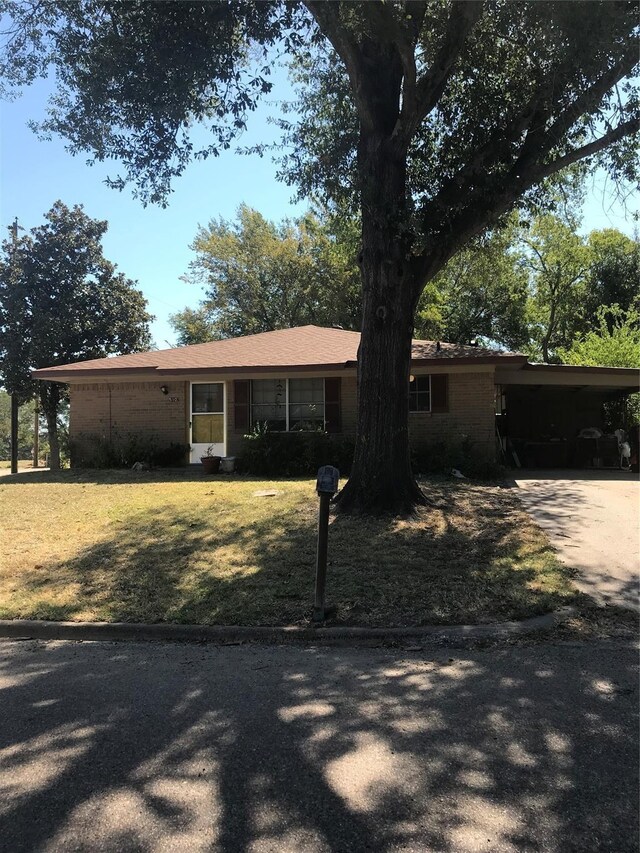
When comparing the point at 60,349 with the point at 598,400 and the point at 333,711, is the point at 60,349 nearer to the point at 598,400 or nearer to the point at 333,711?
the point at 598,400

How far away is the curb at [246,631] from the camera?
4.72 meters

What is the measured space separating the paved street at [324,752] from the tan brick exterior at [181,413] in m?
10.4

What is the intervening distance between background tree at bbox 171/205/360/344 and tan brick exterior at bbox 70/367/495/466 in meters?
14.8

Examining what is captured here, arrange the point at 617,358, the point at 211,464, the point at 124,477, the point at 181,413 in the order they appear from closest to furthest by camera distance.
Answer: the point at 124,477 → the point at 211,464 → the point at 181,413 → the point at 617,358

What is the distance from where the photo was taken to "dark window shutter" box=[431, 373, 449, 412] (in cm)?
1471

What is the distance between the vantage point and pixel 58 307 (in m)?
21.9

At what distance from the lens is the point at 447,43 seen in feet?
25.6

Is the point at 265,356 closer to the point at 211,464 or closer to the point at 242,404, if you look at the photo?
the point at 242,404

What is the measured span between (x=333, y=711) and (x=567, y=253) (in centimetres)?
3168

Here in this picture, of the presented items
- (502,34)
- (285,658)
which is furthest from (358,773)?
(502,34)

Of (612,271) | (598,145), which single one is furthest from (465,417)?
(612,271)

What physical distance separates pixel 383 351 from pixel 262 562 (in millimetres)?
3630

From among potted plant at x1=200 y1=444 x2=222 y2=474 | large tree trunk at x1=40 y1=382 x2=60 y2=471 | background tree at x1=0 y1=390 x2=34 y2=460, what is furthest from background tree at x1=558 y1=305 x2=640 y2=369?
background tree at x1=0 y1=390 x2=34 y2=460

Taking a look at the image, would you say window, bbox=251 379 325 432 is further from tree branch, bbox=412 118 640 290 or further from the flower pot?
tree branch, bbox=412 118 640 290
